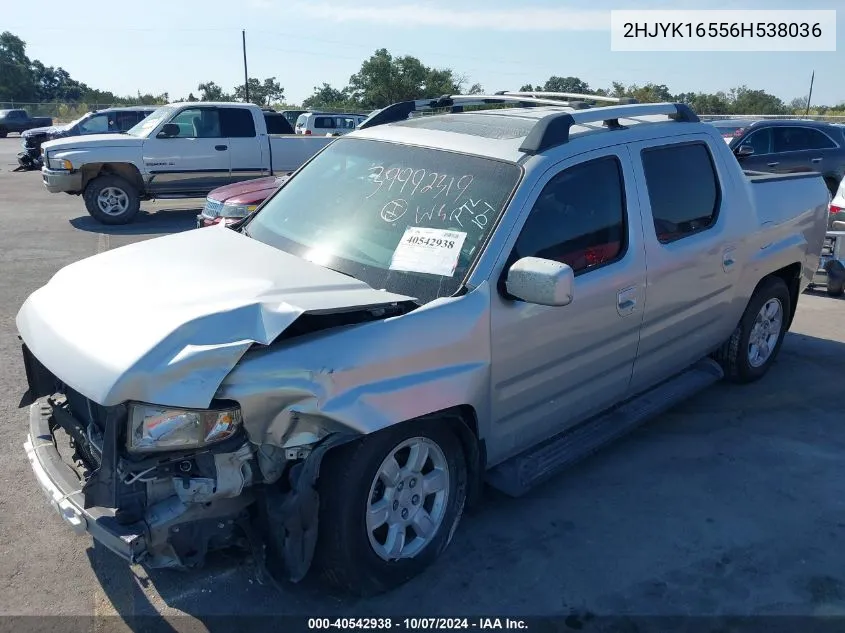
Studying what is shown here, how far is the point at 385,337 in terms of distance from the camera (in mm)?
2918

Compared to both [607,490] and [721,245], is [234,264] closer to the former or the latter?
[607,490]

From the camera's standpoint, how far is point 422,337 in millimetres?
3021

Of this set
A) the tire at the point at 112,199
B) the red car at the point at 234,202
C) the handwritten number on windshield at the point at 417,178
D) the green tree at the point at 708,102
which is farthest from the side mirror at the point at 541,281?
the green tree at the point at 708,102

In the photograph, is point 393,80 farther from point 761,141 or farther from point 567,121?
point 567,121

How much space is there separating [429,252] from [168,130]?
10.7 m

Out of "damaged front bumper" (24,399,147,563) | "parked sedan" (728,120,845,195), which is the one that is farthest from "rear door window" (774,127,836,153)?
"damaged front bumper" (24,399,147,563)

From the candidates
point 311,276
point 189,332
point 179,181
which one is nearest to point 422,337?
point 311,276

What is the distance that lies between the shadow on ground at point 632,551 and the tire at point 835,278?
123 inches

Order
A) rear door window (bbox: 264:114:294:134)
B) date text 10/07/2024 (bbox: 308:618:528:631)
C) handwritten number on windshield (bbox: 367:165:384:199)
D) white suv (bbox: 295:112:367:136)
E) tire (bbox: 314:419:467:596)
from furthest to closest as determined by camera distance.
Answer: white suv (bbox: 295:112:367:136), rear door window (bbox: 264:114:294:134), handwritten number on windshield (bbox: 367:165:384:199), date text 10/07/2024 (bbox: 308:618:528:631), tire (bbox: 314:419:467:596)

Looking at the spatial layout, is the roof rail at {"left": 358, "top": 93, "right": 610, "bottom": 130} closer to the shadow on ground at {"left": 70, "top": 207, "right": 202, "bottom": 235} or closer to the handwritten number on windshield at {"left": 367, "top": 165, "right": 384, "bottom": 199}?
the handwritten number on windshield at {"left": 367, "top": 165, "right": 384, "bottom": 199}

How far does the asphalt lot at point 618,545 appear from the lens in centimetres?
318

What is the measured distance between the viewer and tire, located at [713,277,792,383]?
5.27 metres

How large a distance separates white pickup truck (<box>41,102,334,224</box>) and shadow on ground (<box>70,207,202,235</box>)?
0.29m

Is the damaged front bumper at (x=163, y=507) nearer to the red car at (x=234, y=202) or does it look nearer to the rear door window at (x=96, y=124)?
the red car at (x=234, y=202)
